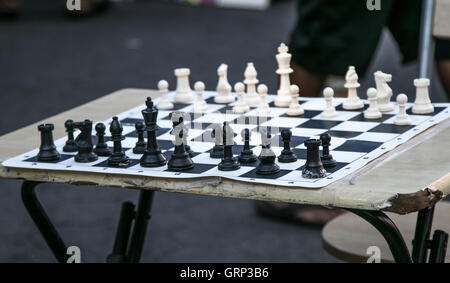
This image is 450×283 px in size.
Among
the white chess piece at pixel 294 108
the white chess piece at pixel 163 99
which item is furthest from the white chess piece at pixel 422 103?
the white chess piece at pixel 163 99

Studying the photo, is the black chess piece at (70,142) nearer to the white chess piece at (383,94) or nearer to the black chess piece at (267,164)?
the black chess piece at (267,164)

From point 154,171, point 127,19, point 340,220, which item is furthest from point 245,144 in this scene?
point 127,19

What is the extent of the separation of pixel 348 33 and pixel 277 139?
1.52 metres

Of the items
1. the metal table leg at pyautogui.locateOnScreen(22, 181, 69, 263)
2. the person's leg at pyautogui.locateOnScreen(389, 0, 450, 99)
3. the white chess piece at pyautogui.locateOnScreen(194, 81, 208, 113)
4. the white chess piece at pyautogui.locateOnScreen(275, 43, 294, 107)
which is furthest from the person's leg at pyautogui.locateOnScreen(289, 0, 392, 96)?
the metal table leg at pyautogui.locateOnScreen(22, 181, 69, 263)

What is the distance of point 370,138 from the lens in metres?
1.88

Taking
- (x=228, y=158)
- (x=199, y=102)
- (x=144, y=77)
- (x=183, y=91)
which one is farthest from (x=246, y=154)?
(x=144, y=77)

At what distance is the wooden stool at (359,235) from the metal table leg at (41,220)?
70 centimetres

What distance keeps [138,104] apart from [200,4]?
25.0ft

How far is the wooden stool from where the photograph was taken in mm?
2250

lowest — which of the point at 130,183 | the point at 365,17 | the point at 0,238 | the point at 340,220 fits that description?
the point at 0,238

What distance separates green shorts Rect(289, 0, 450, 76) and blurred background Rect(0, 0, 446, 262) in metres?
0.69

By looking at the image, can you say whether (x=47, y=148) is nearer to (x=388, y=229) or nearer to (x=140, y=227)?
(x=140, y=227)

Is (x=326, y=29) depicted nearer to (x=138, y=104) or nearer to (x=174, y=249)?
(x=174, y=249)

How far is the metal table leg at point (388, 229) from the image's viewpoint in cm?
155
